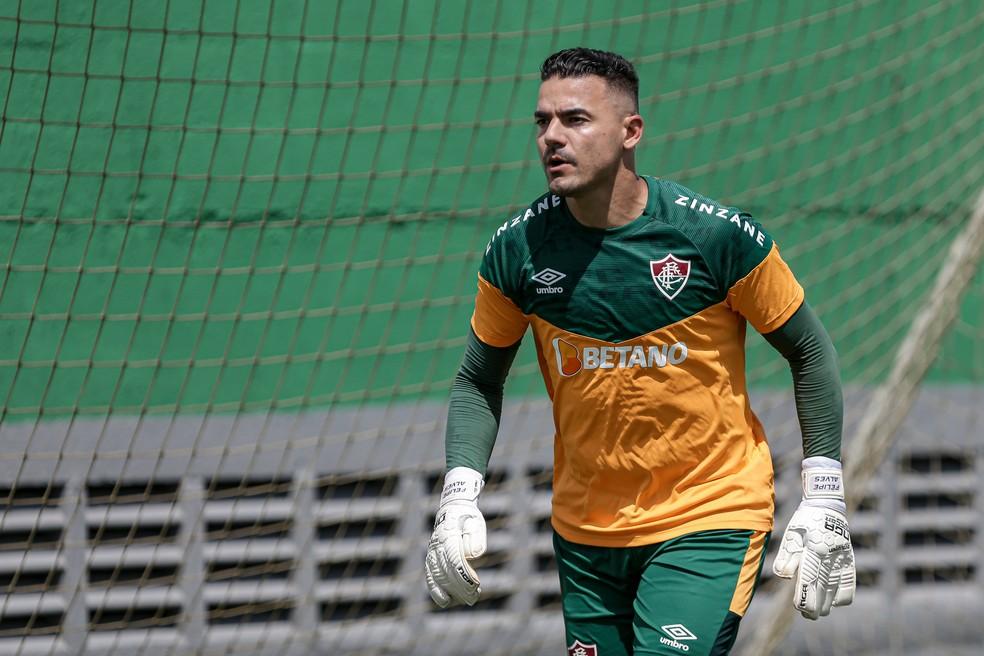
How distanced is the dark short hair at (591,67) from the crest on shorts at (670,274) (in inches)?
14.7

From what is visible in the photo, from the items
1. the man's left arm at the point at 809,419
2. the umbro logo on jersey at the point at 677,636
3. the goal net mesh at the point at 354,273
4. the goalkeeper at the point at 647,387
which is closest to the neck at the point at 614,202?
the goalkeeper at the point at 647,387

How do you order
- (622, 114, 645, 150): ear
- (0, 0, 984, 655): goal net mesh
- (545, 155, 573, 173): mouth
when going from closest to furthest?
1. (545, 155, 573, 173): mouth
2. (622, 114, 645, 150): ear
3. (0, 0, 984, 655): goal net mesh

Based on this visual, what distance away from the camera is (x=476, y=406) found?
9.93 ft

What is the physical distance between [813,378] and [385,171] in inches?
109

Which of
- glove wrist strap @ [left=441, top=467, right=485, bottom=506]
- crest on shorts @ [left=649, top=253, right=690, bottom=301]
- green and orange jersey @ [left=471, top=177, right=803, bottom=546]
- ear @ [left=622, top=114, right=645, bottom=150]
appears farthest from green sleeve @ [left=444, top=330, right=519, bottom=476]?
ear @ [left=622, top=114, right=645, bottom=150]

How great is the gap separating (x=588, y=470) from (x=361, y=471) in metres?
2.59

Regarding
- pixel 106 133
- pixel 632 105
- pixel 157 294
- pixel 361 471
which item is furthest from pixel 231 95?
pixel 632 105

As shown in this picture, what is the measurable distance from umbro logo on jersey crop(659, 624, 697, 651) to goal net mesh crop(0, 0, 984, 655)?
2.25 metres

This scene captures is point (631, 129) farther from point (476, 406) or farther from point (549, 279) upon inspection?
point (476, 406)

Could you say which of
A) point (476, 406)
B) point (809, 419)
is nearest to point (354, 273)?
point (476, 406)

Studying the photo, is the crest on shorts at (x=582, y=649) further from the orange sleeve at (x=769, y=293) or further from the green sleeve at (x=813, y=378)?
the orange sleeve at (x=769, y=293)

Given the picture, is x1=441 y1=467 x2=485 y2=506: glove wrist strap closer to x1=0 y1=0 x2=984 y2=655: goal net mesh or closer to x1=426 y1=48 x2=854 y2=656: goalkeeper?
x1=426 y1=48 x2=854 y2=656: goalkeeper

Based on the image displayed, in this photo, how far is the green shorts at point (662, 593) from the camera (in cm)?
274

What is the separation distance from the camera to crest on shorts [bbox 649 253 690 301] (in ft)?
9.14
